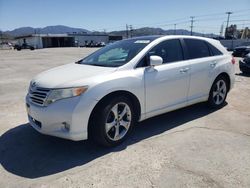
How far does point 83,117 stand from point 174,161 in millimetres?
1356

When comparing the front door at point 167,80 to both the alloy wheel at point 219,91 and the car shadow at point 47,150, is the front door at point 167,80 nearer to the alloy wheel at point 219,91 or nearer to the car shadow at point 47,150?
the car shadow at point 47,150

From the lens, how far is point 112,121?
3.46m

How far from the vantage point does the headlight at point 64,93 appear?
121 inches

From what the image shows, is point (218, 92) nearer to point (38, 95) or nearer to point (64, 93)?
point (64, 93)

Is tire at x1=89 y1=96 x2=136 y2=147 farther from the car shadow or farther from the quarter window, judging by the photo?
the quarter window

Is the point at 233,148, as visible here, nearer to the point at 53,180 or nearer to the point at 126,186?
the point at 126,186

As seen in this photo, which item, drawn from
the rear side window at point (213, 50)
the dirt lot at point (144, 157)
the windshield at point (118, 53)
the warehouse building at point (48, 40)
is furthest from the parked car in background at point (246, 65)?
the warehouse building at point (48, 40)

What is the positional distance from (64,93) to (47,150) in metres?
1.00

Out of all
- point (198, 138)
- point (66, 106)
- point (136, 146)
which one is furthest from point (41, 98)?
point (198, 138)

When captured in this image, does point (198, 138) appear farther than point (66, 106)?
Yes

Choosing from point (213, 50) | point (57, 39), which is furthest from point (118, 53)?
point (57, 39)

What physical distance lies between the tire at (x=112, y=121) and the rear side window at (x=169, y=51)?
106 cm

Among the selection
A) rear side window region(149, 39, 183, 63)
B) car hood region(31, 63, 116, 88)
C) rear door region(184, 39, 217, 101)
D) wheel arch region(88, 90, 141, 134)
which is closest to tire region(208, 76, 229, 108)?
rear door region(184, 39, 217, 101)

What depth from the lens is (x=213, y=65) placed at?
4898 millimetres
